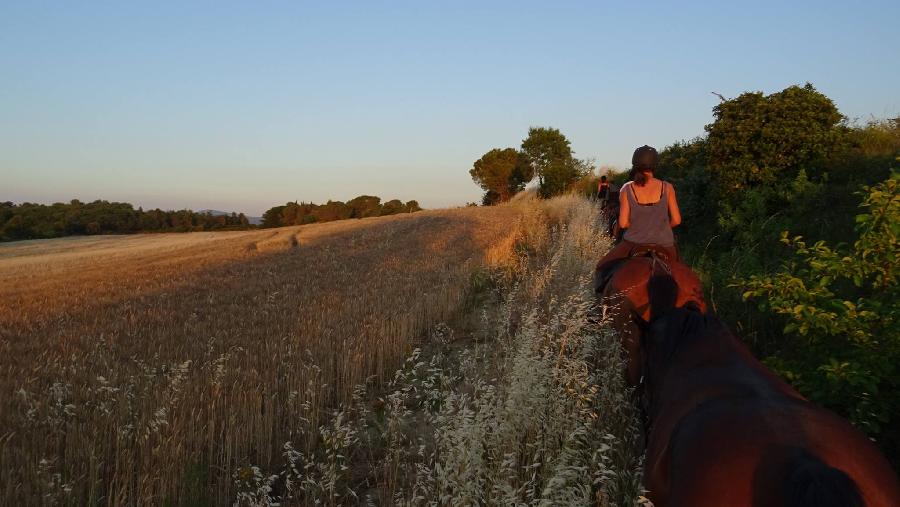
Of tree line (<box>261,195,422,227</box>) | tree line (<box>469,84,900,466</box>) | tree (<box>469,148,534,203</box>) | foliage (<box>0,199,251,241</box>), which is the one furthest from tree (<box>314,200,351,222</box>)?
tree line (<box>469,84,900,466</box>)

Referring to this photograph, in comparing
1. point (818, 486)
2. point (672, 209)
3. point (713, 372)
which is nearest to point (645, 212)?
point (672, 209)

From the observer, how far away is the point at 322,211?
60062 mm

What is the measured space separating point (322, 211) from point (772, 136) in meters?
53.9

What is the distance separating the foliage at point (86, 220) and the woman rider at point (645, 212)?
3873cm

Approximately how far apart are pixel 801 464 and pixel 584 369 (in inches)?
89.5

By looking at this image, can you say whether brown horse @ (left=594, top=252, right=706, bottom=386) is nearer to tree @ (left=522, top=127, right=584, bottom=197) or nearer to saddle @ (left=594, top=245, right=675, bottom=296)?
saddle @ (left=594, top=245, right=675, bottom=296)

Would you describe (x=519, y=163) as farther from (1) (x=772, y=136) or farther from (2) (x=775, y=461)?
(2) (x=775, y=461)

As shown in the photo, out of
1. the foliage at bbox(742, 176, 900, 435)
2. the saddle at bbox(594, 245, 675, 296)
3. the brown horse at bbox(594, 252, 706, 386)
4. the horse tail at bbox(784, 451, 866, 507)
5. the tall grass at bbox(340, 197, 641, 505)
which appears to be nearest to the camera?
the horse tail at bbox(784, 451, 866, 507)

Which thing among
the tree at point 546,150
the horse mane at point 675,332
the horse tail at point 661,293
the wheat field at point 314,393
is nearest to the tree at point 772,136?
the wheat field at point 314,393

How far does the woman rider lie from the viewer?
5781mm

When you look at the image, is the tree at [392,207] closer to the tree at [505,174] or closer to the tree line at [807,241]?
the tree at [505,174]

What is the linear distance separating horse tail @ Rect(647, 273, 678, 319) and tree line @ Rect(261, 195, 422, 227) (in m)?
50.9

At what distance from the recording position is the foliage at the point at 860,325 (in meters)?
3.12

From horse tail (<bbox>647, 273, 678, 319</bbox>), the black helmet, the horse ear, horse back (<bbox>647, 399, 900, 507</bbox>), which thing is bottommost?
the horse ear
